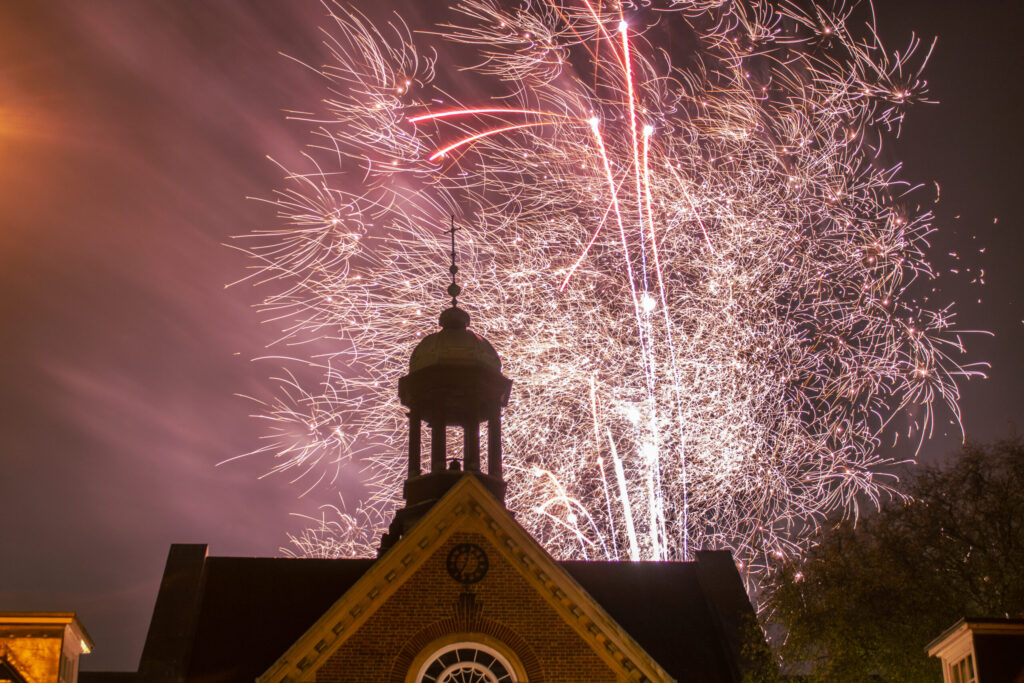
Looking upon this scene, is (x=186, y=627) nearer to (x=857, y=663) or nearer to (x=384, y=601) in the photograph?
(x=384, y=601)

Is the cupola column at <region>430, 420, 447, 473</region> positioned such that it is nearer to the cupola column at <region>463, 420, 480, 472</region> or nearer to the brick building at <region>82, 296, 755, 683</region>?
the brick building at <region>82, 296, 755, 683</region>

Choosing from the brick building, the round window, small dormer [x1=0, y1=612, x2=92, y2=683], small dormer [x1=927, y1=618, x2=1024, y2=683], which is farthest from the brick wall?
small dormer [x1=927, y1=618, x2=1024, y2=683]

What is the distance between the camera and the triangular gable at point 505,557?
24281mm

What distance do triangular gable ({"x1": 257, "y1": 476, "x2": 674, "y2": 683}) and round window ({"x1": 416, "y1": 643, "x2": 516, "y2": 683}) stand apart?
164cm

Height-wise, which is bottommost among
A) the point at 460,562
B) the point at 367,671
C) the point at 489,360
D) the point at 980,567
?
the point at 367,671

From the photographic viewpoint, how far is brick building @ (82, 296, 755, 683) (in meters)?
24.7

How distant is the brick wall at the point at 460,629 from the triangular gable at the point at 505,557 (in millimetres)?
168

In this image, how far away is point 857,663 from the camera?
28344mm

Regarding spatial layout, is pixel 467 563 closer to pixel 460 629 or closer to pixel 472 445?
pixel 460 629

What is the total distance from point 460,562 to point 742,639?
7.78 metres

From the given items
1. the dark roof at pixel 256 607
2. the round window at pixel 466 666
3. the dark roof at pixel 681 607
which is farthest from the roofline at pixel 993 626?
the dark roof at pixel 256 607

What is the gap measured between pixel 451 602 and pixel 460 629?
23.9 inches

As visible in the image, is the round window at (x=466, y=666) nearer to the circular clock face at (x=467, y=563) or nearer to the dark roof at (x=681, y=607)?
the circular clock face at (x=467, y=563)

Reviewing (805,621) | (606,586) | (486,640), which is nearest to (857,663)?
(805,621)
